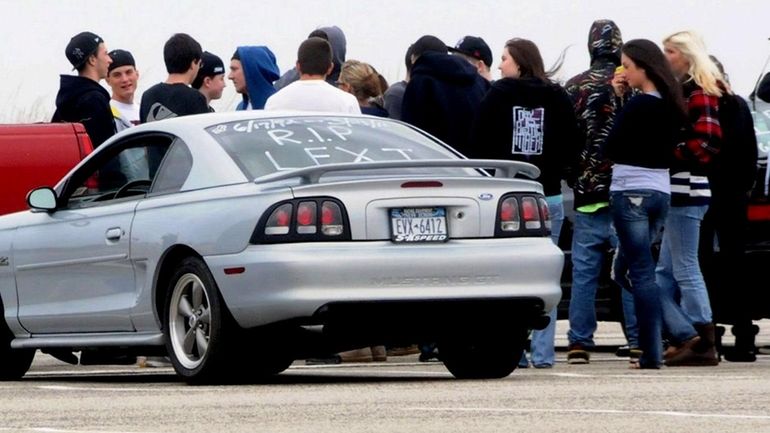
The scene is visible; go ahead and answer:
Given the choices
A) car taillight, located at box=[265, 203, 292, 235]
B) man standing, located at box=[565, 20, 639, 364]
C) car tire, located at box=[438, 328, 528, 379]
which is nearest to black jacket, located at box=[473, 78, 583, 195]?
man standing, located at box=[565, 20, 639, 364]

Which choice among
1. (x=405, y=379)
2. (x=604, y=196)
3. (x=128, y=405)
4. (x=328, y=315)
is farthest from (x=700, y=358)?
(x=128, y=405)

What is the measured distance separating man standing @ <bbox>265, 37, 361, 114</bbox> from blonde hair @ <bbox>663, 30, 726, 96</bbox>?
2.07 m

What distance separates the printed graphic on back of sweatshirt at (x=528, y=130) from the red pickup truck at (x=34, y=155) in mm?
2623

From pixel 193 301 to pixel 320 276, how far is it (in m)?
0.83

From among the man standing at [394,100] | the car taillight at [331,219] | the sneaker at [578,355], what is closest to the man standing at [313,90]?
the man standing at [394,100]

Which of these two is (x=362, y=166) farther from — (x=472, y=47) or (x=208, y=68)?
(x=208, y=68)

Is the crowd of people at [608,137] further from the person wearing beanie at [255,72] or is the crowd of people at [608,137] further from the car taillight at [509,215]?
the car taillight at [509,215]

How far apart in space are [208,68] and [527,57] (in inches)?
120

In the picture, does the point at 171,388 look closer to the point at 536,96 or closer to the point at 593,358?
the point at 536,96

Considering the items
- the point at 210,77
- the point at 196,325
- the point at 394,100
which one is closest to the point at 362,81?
the point at 394,100

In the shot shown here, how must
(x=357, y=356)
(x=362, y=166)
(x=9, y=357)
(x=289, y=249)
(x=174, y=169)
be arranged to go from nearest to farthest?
(x=289, y=249)
(x=362, y=166)
(x=174, y=169)
(x=9, y=357)
(x=357, y=356)

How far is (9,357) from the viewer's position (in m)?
12.4

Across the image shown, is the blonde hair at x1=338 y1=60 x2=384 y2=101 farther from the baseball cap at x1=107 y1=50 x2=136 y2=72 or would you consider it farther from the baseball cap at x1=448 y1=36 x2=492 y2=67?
the baseball cap at x1=107 y1=50 x2=136 y2=72

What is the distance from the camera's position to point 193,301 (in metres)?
10.8
